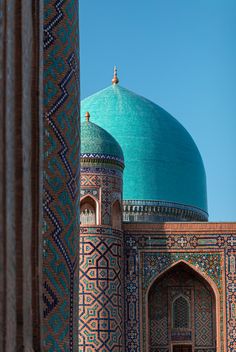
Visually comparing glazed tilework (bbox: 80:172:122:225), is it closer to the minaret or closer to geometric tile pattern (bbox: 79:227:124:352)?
the minaret

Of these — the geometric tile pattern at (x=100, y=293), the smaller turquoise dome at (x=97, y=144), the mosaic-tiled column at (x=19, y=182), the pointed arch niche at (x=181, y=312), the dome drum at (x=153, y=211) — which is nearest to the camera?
the mosaic-tiled column at (x=19, y=182)

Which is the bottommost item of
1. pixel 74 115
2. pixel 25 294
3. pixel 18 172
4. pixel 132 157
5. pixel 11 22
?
pixel 25 294

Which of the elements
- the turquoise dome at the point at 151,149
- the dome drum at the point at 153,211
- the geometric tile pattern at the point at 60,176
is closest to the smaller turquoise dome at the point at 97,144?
the dome drum at the point at 153,211

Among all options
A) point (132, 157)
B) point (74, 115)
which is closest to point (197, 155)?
point (132, 157)

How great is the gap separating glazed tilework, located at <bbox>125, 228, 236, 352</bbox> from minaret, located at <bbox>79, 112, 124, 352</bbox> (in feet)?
0.60

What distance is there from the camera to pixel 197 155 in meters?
18.3

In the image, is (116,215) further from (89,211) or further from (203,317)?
(203,317)

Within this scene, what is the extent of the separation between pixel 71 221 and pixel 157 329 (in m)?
9.99

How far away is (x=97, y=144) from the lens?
14453 millimetres

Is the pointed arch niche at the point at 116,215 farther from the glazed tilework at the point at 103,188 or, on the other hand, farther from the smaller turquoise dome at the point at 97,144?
the smaller turquoise dome at the point at 97,144

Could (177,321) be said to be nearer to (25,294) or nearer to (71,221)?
(71,221)

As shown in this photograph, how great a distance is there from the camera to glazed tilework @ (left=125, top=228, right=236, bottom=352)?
46.4ft

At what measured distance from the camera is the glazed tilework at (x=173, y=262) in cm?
1415

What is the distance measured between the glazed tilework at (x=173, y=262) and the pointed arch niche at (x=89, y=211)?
66 cm
